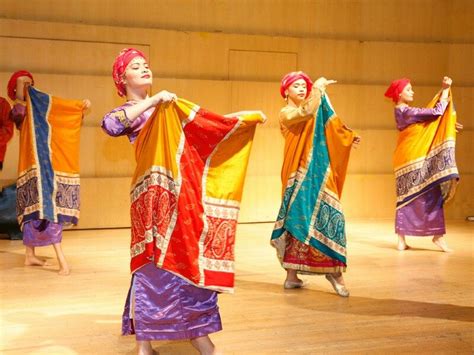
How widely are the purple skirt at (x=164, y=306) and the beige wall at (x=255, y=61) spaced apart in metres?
3.96

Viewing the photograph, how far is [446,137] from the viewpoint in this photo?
5344mm

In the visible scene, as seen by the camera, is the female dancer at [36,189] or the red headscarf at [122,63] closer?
the red headscarf at [122,63]

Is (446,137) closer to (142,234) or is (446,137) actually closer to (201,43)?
(201,43)

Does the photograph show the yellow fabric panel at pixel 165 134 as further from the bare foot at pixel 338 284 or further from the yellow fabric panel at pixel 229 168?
the bare foot at pixel 338 284

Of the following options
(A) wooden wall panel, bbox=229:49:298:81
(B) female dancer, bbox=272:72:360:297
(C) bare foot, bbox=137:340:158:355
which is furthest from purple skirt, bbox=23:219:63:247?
(A) wooden wall panel, bbox=229:49:298:81

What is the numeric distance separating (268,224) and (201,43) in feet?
6.48

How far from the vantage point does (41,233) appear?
14.9ft

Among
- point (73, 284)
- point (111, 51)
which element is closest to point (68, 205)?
point (73, 284)

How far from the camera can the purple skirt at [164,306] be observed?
2633 millimetres

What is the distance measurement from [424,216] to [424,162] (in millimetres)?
443

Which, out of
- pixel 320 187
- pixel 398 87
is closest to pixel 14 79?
pixel 320 187

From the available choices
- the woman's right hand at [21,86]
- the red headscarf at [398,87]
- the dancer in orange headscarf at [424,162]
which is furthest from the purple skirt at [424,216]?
the woman's right hand at [21,86]

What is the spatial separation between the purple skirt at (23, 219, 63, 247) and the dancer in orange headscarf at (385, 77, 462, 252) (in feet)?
8.93

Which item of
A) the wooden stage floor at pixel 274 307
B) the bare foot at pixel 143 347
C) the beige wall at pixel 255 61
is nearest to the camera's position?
the bare foot at pixel 143 347
